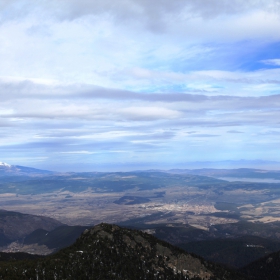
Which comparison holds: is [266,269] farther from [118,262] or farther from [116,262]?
[116,262]

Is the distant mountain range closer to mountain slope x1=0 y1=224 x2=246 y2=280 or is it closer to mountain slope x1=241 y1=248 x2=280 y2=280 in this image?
mountain slope x1=0 y1=224 x2=246 y2=280

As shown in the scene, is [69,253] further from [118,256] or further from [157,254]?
[157,254]

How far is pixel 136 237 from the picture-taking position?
4643 inches

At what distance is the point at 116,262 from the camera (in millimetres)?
100062

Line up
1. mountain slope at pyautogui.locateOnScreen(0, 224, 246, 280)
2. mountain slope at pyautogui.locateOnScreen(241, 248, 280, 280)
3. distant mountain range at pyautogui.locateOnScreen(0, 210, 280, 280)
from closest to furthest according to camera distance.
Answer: mountain slope at pyautogui.locateOnScreen(0, 224, 246, 280), distant mountain range at pyautogui.locateOnScreen(0, 210, 280, 280), mountain slope at pyautogui.locateOnScreen(241, 248, 280, 280)

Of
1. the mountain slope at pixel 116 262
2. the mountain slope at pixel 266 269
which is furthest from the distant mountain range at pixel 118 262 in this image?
the mountain slope at pixel 266 269

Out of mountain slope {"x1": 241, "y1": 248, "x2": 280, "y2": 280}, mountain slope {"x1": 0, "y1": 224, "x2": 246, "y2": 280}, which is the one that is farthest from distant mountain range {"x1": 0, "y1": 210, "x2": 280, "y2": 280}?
mountain slope {"x1": 241, "y1": 248, "x2": 280, "y2": 280}

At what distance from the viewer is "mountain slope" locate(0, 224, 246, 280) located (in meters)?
86.9

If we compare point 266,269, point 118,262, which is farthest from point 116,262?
point 266,269

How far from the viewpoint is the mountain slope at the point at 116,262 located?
285 feet

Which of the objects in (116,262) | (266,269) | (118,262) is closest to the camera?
(116,262)

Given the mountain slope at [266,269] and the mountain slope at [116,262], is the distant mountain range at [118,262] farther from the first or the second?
the mountain slope at [266,269]

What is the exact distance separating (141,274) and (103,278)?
12145mm

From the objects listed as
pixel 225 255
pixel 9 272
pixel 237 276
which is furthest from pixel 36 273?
pixel 225 255
